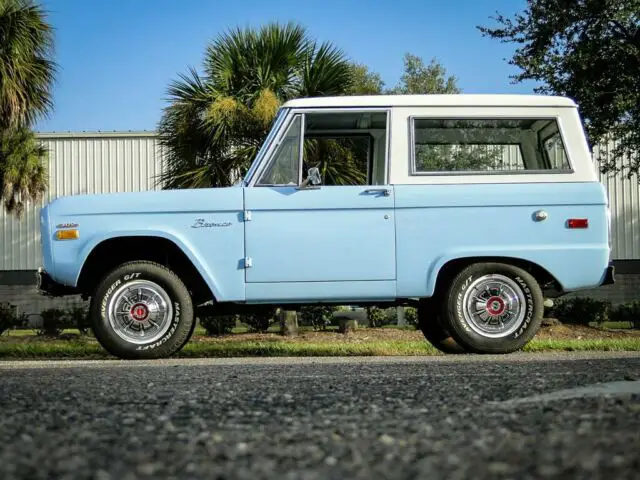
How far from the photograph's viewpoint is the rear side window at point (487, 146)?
7270mm

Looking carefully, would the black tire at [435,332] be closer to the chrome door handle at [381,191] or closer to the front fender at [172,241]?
the chrome door handle at [381,191]

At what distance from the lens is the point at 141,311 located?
22.9ft

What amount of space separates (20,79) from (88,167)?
814cm

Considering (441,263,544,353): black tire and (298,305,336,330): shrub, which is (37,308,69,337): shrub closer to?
(298,305,336,330): shrub

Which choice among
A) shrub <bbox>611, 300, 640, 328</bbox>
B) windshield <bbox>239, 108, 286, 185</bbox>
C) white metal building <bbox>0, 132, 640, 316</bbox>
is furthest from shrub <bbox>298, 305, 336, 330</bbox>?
white metal building <bbox>0, 132, 640, 316</bbox>

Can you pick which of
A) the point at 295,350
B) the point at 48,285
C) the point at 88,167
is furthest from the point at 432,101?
the point at 88,167

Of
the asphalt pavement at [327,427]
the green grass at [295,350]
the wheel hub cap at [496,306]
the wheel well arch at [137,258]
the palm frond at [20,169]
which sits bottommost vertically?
the green grass at [295,350]

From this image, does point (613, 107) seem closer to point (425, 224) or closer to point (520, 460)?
point (425, 224)

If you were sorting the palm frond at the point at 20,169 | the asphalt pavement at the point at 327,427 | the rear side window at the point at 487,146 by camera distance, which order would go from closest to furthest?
1. the asphalt pavement at the point at 327,427
2. the rear side window at the point at 487,146
3. the palm frond at the point at 20,169

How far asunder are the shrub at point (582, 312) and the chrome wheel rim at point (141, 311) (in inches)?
357

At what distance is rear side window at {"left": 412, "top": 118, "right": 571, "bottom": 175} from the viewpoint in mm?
7270

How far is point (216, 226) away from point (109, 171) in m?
16.6

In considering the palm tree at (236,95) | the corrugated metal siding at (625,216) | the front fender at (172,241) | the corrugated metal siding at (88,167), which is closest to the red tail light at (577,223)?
the front fender at (172,241)

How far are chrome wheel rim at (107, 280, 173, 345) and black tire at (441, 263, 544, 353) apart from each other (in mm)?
2233
